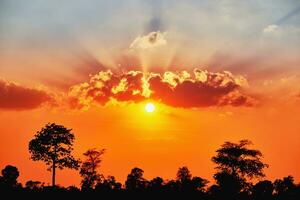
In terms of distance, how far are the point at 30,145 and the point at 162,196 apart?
93.1 ft

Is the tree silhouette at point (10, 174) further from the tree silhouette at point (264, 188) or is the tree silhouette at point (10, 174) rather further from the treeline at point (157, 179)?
the tree silhouette at point (264, 188)

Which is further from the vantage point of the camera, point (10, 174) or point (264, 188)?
point (264, 188)

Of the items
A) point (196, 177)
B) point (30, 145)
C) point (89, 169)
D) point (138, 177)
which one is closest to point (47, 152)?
point (30, 145)

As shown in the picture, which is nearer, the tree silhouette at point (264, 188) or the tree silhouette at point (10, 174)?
the tree silhouette at point (10, 174)

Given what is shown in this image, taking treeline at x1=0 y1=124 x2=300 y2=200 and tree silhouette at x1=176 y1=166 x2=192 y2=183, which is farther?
tree silhouette at x1=176 y1=166 x2=192 y2=183

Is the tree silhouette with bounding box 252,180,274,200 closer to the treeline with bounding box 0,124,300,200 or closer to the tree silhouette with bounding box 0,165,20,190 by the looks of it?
the treeline with bounding box 0,124,300,200

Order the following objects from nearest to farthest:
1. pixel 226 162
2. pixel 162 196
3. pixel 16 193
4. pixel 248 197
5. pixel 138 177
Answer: pixel 16 193 → pixel 162 196 → pixel 248 197 → pixel 226 162 → pixel 138 177

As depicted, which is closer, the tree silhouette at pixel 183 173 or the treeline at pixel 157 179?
the treeline at pixel 157 179

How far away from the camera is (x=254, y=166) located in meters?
109

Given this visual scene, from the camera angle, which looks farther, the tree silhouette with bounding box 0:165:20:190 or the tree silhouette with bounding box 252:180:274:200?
the tree silhouette with bounding box 252:180:274:200

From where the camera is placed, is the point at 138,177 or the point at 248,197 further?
the point at 138,177

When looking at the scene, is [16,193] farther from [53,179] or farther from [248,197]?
[248,197]

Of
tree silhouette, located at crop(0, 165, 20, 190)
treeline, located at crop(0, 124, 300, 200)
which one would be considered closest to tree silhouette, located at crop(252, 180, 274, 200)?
treeline, located at crop(0, 124, 300, 200)

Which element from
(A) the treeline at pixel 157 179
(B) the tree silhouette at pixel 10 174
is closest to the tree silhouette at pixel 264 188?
(A) the treeline at pixel 157 179
